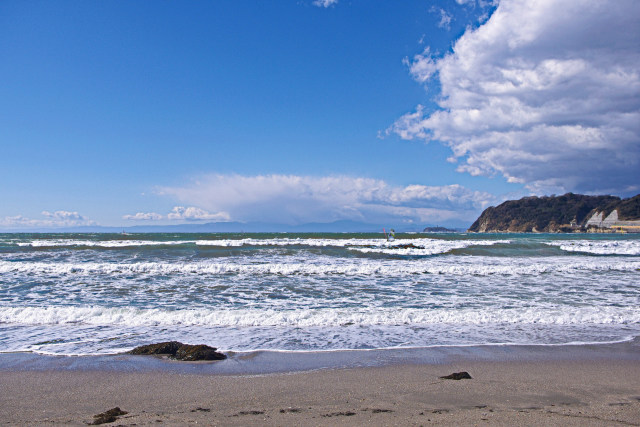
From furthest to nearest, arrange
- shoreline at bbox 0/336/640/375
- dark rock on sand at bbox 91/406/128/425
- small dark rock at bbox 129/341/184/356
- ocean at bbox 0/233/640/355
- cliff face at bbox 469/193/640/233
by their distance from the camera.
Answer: cliff face at bbox 469/193/640/233
ocean at bbox 0/233/640/355
small dark rock at bbox 129/341/184/356
shoreline at bbox 0/336/640/375
dark rock on sand at bbox 91/406/128/425

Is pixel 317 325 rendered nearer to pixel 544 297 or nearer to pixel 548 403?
pixel 548 403

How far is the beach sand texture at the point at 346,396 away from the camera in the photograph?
366 cm

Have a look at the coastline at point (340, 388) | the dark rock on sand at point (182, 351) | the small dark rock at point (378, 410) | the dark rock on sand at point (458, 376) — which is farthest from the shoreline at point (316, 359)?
the small dark rock at point (378, 410)

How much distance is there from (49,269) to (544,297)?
18.9 meters

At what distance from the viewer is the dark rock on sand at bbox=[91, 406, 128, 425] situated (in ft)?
11.7

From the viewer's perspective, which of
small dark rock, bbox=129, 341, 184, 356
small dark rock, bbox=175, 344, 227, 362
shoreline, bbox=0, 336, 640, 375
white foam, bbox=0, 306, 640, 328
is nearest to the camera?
shoreline, bbox=0, 336, 640, 375

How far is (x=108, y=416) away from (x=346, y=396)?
96.6 inches

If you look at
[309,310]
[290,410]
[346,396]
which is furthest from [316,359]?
[309,310]

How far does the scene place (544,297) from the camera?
1052 cm

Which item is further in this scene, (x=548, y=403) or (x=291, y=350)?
(x=291, y=350)

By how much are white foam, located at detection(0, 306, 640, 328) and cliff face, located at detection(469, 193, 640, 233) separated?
473ft

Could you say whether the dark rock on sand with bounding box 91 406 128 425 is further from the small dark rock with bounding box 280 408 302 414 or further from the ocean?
the ocean

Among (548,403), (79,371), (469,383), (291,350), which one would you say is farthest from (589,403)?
(79,371)

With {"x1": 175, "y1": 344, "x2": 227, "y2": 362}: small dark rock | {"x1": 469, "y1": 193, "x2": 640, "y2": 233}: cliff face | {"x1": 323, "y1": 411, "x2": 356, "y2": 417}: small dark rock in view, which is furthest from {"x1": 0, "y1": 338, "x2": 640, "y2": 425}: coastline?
{"x1": 469, "y1": 193, "x2": 640, "y2": 233}: cliff face
